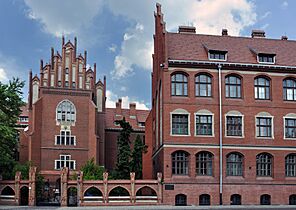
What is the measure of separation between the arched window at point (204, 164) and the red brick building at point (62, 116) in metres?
25.0

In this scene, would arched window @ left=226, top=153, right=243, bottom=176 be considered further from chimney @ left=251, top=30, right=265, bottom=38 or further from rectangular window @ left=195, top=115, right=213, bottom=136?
chimney @ left=251, top=30, right=265, bottom=38

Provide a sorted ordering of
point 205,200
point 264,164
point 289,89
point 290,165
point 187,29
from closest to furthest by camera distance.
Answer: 1. point 205,200
2. point 264,164
3. point 290,165
4. point 289,89
5. point 187,29

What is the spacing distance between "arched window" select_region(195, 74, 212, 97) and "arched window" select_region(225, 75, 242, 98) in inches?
62.7

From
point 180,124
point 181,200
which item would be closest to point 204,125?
point 180,124

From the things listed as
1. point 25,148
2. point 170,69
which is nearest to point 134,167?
point 170,69

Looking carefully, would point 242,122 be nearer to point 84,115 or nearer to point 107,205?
point 107,205

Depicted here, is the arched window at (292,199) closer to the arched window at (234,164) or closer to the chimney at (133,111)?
the arched window at (234,164)

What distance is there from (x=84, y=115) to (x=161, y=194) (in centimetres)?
2721

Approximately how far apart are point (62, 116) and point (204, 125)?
90.9 ft

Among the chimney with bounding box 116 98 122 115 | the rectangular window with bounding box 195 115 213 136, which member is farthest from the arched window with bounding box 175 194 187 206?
the chimney with bounding box 116 98 122 115

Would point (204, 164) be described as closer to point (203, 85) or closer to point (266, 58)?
point (203, 85)

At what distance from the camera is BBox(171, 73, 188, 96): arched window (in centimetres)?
4181

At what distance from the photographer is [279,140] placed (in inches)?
1673

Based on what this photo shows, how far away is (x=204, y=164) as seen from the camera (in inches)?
1625
